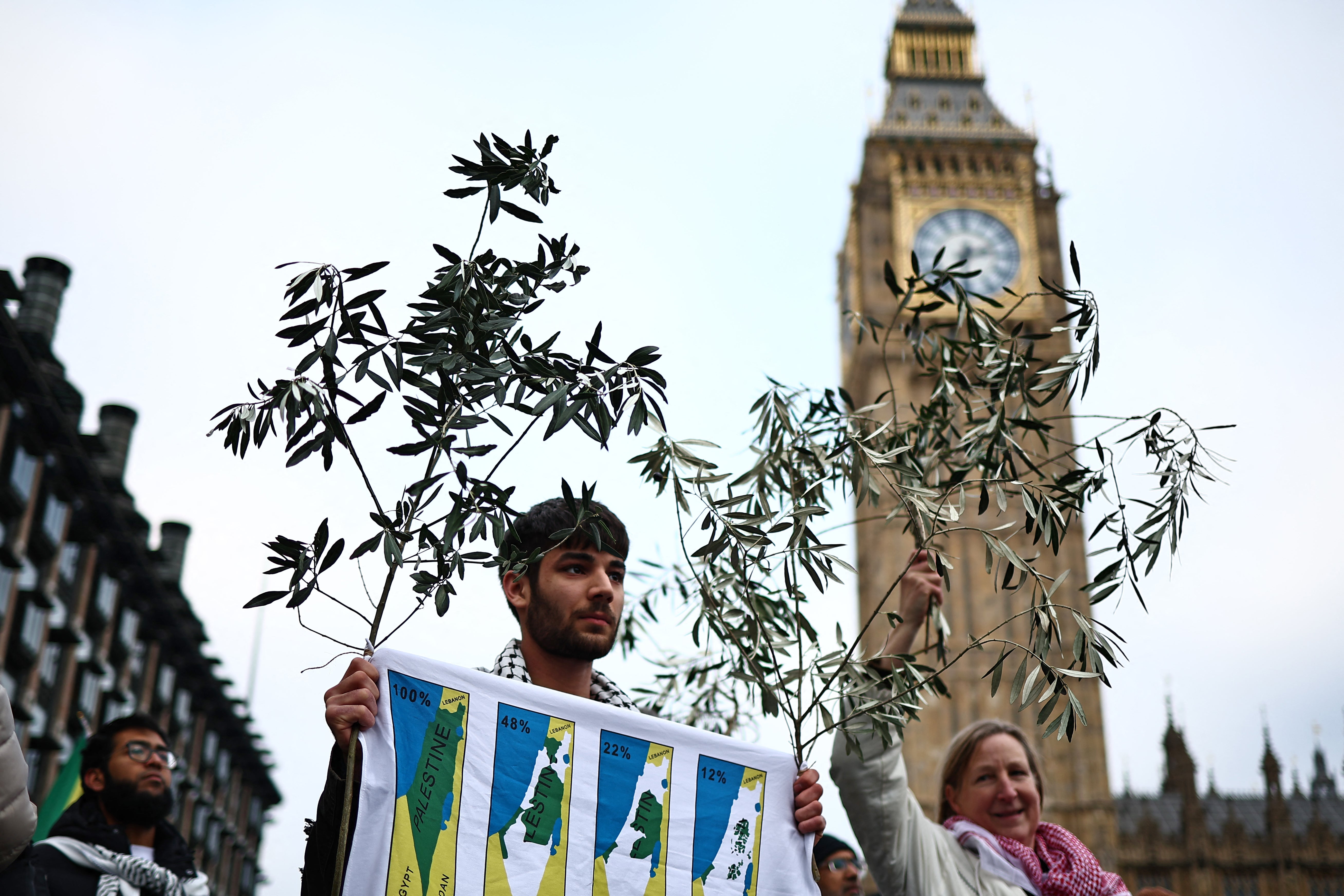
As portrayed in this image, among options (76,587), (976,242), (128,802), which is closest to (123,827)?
(128,802)

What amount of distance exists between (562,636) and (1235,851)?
57203mm

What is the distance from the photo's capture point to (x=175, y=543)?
1859 inches

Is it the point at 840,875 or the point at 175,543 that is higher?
the point at 175,543

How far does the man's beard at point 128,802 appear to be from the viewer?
4977 mm

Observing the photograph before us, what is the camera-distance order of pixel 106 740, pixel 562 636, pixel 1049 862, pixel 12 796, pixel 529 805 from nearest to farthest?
1. pixel 12 796
2. pixel 529 805
3. pixel 562 636
4. pixel 1049 862
5. pixel 106 740

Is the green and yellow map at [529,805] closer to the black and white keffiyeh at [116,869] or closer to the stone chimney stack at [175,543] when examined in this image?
the black and white keffiyeh at [116,869]

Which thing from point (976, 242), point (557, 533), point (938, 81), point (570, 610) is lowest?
point (570, 610)

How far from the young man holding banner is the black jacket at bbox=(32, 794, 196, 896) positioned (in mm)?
1551

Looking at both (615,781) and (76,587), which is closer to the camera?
(615,781)

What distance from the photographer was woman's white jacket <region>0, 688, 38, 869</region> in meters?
2.75

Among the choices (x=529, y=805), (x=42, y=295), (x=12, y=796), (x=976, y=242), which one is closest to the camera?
(x=12, y=796)

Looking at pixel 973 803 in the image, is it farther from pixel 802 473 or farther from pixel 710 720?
pixel 710 720

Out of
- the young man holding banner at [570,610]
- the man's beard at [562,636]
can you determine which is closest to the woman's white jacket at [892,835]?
the young man holding banner at [570,610]

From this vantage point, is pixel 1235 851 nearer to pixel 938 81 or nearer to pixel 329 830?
pixel 938 81
